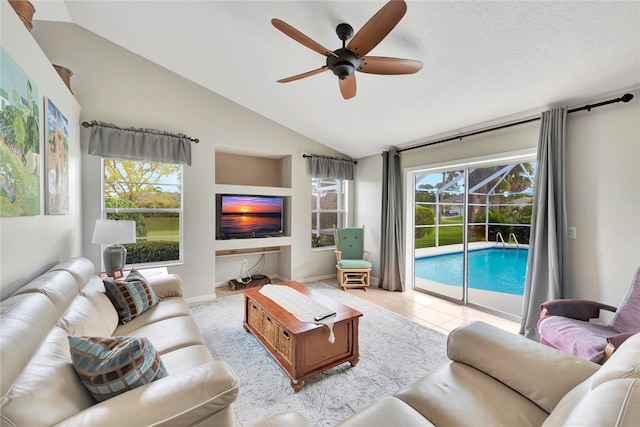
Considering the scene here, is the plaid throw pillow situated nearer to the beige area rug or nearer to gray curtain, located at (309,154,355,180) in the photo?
the beige area rug

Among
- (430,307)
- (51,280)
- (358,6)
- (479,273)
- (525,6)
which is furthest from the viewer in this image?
(479,273)

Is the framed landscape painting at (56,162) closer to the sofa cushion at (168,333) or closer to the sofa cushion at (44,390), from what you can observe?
the sofa cushion at (168,333)

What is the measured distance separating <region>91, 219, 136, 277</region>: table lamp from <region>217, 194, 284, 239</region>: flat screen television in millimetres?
1468

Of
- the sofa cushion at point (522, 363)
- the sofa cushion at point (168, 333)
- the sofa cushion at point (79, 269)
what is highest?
the sofa cushion at point (79, 269)

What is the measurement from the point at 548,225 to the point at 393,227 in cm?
198

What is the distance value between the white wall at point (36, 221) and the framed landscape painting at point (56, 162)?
2.8 inches

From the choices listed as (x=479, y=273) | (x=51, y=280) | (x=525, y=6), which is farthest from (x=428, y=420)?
(x=479, y=273)

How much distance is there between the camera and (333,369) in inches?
84.3

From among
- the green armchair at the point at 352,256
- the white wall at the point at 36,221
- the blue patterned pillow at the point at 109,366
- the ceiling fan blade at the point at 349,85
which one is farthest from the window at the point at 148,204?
the blue patterned pillow at the point at 109,366

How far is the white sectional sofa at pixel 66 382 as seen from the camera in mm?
840

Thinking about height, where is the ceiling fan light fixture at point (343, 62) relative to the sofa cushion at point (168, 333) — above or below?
above

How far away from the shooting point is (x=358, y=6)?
6.35 ft

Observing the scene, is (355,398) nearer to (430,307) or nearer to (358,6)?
(430,307)

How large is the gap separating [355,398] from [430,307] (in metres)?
2.08
